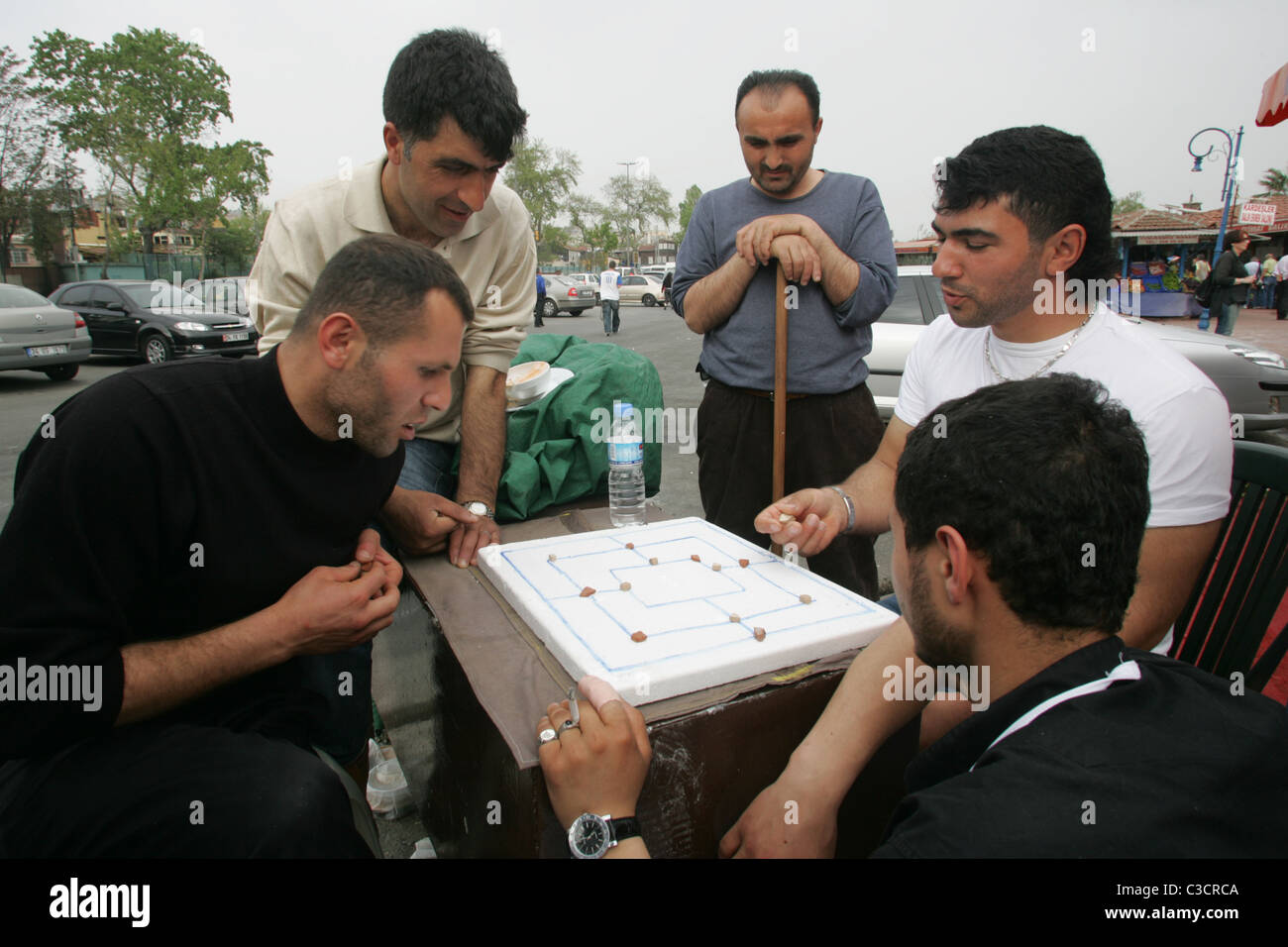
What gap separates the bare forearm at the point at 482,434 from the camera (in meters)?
2.50

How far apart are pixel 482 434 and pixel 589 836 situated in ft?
5.38

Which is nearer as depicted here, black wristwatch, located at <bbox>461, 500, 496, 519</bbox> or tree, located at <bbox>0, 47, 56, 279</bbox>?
black wristwatch, located at <bbox>461, 500, 496, 519</bbox>

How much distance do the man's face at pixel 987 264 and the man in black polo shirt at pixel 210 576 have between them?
1.20 meters

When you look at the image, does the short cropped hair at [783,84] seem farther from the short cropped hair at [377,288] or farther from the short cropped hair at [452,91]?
the short cropped hair at [377,288]

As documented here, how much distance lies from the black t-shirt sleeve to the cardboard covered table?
611mm

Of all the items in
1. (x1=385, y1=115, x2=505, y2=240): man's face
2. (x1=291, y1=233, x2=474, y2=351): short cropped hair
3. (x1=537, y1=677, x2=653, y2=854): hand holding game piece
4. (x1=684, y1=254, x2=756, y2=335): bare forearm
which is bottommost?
(x1=537, y1=677, x2=653, y2=854): hand holding game piece

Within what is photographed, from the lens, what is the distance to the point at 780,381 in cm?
279

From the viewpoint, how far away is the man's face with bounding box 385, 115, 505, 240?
224 cm

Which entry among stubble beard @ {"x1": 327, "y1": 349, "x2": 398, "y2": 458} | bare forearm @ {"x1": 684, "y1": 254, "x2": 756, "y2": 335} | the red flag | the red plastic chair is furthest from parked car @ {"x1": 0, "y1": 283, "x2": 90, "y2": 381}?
the red flag

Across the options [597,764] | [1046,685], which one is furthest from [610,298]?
[1046,685]

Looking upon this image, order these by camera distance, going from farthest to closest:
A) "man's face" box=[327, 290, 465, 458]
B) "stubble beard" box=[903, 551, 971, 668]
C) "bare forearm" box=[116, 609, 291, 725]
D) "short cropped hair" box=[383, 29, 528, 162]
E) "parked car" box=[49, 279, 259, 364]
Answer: "parked car" box=[49, 279, 259, 364] → "short cropped hair" box=[383, 29, 528, 162] → "man's face" box=[327, 290, 465, 458] → "bare forearm" box=[116, 609, 291, 725] → "stubble beard" box=[903, 551, 971, 668]

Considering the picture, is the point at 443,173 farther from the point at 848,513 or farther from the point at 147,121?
the point at 147,121

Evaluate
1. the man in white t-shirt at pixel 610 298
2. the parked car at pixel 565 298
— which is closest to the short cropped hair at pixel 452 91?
the man in white t-shirt at pixel 610 298

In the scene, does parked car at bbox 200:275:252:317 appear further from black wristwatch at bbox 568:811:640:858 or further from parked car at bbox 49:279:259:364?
black wristwatch at bbox 568:811:640:858
